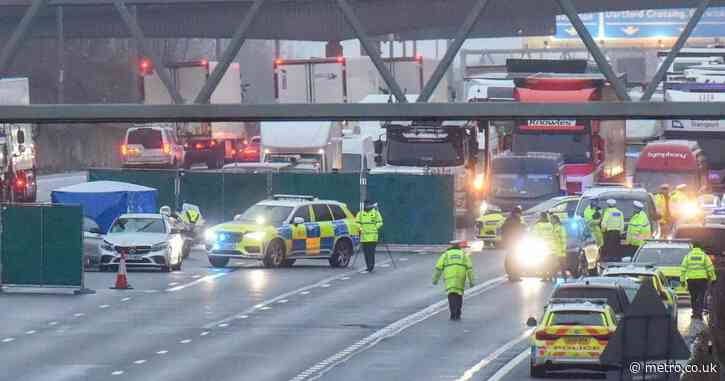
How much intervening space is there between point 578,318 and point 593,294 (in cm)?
126

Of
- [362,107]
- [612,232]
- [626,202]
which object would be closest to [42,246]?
[612,232]

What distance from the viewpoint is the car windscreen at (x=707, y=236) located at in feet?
120

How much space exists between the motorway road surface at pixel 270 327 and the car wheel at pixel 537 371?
23cm

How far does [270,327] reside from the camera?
1223 inches

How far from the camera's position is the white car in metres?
40.7

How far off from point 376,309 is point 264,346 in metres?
5.61

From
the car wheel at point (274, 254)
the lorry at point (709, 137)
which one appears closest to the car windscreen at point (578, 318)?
the car wheel at point (274, 254)

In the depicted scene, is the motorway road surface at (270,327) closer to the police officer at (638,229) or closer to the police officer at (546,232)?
the police officer at (546,232)

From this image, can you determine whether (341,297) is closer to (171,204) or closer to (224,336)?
(224,336)

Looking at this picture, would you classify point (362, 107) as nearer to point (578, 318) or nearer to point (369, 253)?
point (578, 318)

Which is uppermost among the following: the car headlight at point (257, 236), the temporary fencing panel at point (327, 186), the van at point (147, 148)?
the van at point (147, 148)

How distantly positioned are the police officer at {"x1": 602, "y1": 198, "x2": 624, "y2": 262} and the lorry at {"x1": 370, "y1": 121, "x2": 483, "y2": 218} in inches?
427

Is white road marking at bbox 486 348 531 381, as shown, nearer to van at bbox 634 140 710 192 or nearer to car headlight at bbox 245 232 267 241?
car headlight at bbox 245 232 267 241

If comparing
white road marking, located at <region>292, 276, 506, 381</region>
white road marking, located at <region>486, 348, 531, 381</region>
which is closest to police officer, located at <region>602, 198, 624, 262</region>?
white road marking, located at <region>292, 276, 506, 381</region>
